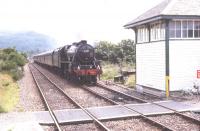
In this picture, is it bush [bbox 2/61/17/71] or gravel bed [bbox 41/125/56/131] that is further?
bush [bbox 2/61/17/71]

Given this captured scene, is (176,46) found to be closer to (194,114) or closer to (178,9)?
(178,9)

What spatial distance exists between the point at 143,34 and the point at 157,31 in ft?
6.06

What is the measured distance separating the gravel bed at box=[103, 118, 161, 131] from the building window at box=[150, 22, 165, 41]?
6365 millimetres

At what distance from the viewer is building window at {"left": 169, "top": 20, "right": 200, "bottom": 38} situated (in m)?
16.3

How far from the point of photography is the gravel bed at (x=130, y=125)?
997cm

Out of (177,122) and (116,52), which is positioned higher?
(116,52)

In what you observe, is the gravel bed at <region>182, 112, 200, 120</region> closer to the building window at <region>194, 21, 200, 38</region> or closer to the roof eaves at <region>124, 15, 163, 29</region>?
the roof eaves at <region>124, 15, 163, 29</region>

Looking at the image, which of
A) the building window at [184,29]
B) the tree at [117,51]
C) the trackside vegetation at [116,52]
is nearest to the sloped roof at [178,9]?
the building window at [184,29]

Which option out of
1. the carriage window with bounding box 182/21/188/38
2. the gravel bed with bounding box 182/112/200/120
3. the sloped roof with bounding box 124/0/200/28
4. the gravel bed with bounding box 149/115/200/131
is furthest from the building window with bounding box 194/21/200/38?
the gravel bed with bounding box 149/115/200/131

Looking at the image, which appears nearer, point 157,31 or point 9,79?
point 157,31

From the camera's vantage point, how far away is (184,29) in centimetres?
1652

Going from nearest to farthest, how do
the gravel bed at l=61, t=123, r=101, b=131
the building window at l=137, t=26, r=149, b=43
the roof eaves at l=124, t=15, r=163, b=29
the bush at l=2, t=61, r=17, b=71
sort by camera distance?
the gravel bed at l=61, t=123, r=101, b=131 → the roof eaves at l=124, t=15, r=163, b=29 → the building window at l=137, t=26, r=149, b=43 → the bush at l=2, t=61, r=17, b=71

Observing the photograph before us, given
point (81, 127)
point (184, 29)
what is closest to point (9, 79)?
point (184, 29)

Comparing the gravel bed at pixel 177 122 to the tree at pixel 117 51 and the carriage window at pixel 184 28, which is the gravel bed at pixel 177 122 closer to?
the carriage window at pixel 184 28
